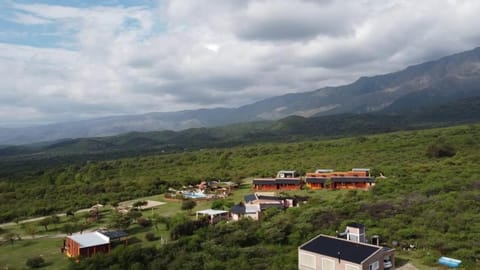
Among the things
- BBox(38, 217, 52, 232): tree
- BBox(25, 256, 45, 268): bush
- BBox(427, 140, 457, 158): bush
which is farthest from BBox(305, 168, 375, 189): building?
BBox(25, 256, 45, 268): bush

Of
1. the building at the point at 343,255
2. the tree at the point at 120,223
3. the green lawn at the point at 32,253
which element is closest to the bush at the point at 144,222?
the tree at the point at 120,223

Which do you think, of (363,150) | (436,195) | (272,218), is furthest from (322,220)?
(363,150)

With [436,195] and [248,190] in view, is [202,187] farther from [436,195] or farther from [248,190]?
[436,195]

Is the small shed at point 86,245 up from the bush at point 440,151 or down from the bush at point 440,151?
down

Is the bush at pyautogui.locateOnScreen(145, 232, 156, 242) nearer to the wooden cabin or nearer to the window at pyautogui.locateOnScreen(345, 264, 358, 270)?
the window at pyautogui.locateOnScreen(345, 264, 358, 270)

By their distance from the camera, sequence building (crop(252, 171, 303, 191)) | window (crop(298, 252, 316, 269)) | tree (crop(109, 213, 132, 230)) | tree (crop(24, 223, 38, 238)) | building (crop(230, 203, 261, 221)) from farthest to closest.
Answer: building (crop(252, 171, 303, 191)) < tree (crop(24, 223, 38, 238)) < building (crop(230, 203, 261, 221)) < tree (crop(109, 213, 132, 230)) < window (crop(298, 252, 316, 269))

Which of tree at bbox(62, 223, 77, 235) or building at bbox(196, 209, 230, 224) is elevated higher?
building at bbox(196, 209, 230, 224)

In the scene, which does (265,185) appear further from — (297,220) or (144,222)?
(297,220)

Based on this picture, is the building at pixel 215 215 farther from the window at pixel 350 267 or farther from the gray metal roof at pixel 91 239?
the window at pixel 350 267
